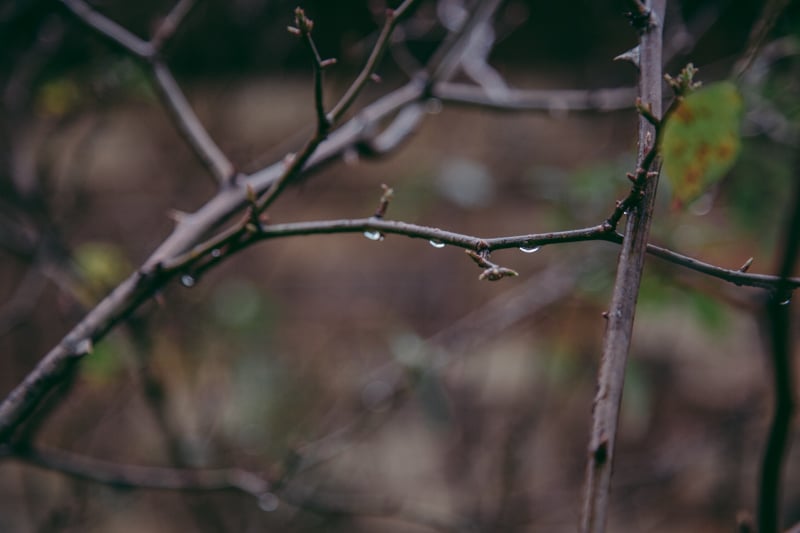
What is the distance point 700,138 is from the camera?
0.41m

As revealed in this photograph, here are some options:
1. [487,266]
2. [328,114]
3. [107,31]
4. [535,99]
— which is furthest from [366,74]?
[535,99]

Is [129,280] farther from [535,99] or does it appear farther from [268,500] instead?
[535,99]

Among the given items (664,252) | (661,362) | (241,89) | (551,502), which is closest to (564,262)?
(661,362)

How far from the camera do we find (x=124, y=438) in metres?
1.69

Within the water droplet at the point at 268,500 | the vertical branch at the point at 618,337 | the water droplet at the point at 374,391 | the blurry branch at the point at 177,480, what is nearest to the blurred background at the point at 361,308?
the water droplet at the point at 374,391

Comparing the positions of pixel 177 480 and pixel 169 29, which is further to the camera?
pixel 177 480

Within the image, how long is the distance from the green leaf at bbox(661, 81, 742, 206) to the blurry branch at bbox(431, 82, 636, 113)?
464 mm

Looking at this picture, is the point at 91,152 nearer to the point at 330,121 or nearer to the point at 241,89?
the point at 241,89

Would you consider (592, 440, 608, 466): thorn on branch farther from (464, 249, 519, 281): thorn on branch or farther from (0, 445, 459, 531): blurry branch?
(0, 445, 459, 531): blurry branch

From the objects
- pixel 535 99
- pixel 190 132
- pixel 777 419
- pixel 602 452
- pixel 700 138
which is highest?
pixel 535 99

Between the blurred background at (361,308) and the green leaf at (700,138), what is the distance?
27.2 inches

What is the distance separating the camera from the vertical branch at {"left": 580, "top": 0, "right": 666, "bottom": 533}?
33 centimetres

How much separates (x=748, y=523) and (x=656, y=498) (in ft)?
3.83

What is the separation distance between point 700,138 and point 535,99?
1.89ft
